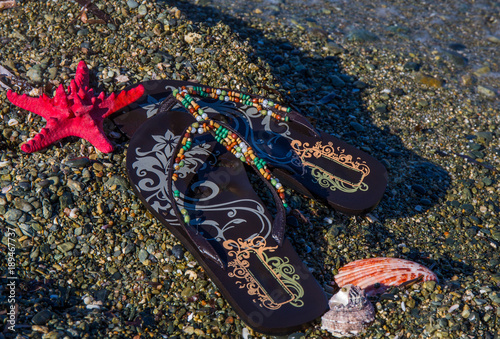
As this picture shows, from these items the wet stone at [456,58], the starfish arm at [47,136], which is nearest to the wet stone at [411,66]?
the wet stone at [456,58]

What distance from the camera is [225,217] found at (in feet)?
9.51

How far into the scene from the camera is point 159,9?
411 centimetres

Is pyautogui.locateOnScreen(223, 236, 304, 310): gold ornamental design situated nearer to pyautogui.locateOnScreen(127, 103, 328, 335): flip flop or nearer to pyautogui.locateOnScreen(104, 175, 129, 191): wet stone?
pyautogui.locateOnScreen(127, 103, 328, 335): flip flop

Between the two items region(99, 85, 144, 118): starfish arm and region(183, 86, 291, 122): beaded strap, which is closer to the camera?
region(99, 85, 144, 118): starfish arm

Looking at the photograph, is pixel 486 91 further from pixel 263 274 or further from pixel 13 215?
pixel 13 215

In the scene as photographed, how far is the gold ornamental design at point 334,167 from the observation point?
315 cm

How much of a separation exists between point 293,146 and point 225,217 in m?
0.78

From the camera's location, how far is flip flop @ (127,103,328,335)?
251cm

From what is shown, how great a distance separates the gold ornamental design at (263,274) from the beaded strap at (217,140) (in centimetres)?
36

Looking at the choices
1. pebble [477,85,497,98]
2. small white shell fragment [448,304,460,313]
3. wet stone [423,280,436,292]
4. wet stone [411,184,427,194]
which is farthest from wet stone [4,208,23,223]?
pebble [477,85,497,98]

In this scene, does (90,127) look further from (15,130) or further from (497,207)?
(497,207)

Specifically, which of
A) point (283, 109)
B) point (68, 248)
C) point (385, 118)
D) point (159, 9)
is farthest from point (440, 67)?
point (68, 248)

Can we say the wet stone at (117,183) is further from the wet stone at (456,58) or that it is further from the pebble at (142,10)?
the wet stone at (456,58)

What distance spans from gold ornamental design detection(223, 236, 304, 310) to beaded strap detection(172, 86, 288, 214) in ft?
1.19
